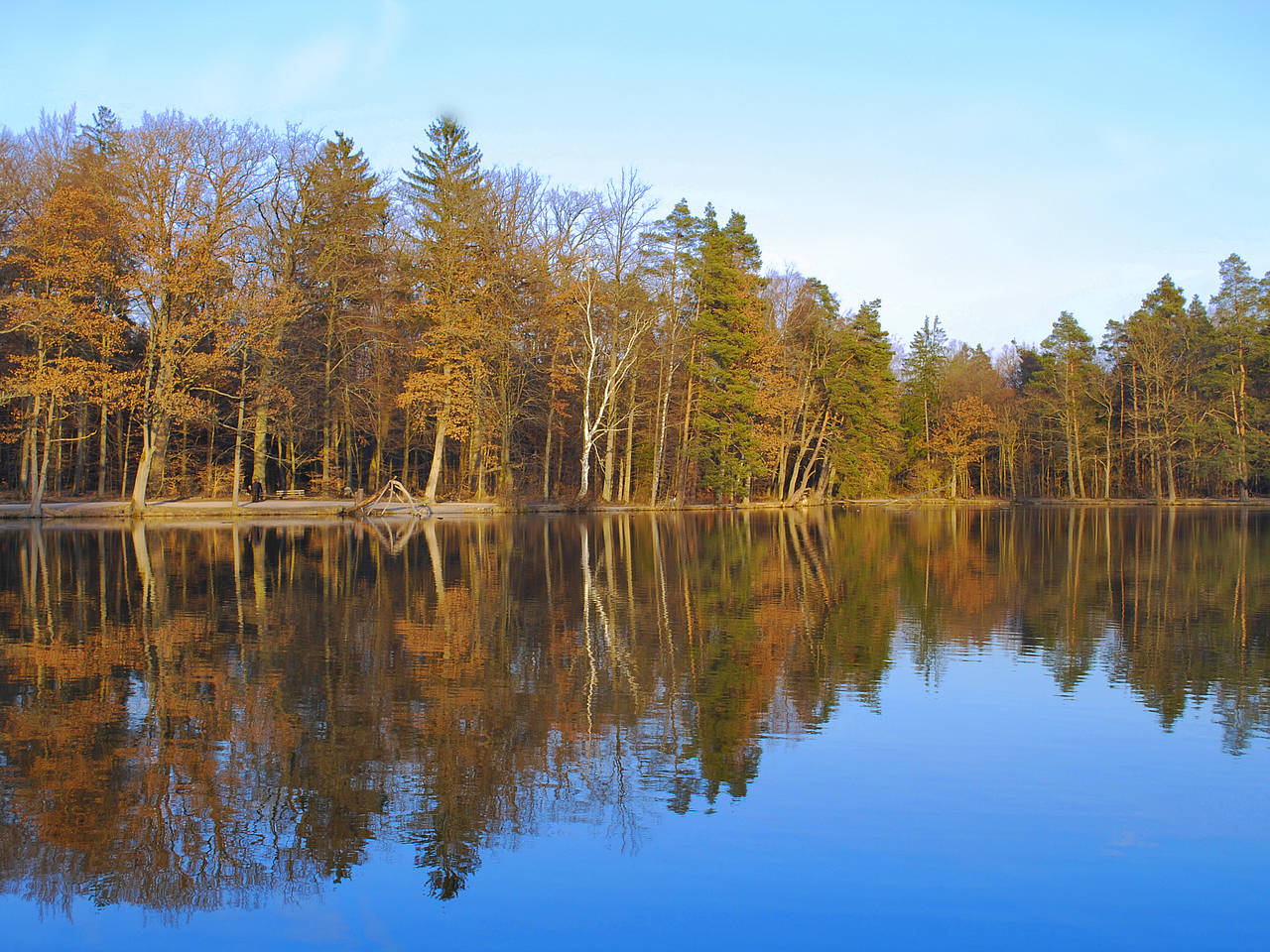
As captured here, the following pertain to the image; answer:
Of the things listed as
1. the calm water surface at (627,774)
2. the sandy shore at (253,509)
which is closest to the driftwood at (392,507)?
the sandy shore at (253,509)

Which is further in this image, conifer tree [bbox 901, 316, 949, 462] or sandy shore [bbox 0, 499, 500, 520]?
conifer tree [bbox 901, 316, 949, 462]

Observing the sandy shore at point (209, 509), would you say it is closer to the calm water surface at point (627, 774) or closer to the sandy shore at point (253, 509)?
the sandy shore at point (253, 509)

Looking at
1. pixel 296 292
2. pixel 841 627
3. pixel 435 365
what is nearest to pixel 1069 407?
pixel 435 365

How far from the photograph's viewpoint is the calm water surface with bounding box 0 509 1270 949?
4961mm

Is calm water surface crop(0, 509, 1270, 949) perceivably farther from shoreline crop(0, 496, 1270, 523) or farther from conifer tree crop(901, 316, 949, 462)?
conifer tree crop(901, 316, 949, 462)

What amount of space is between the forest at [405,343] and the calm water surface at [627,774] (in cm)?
2302

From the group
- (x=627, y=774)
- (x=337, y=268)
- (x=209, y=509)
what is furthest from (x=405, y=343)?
(x=627, y=774)

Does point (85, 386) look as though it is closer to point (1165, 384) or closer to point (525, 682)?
point (525, 682)

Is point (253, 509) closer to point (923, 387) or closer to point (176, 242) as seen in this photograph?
point (176, 242)

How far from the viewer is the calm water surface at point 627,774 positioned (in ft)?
16.3

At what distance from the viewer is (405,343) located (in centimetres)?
4441

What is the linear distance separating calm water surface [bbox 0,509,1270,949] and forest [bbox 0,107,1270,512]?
23021mm

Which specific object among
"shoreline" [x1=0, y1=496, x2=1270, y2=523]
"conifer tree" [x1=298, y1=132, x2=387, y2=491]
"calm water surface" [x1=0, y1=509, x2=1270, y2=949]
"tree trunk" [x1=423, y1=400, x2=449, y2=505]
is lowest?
"calm water surface" [x1=0, y1=509, x2=1270, y2=949]

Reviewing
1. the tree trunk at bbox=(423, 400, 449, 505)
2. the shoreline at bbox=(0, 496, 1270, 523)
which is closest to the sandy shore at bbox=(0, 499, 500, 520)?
the shoreline at bbox=(0, 496, 1270, 523)
